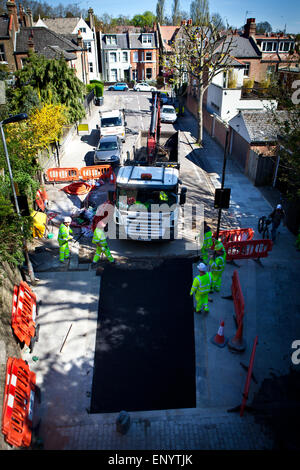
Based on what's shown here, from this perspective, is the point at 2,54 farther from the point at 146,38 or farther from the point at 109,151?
the point at 146,38

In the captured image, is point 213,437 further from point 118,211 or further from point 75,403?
point 118,211

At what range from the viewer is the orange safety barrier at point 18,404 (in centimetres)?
583

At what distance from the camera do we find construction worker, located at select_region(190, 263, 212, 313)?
856 cm

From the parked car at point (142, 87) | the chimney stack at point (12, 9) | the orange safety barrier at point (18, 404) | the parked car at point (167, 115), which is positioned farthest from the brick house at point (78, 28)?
the orange safety barrier at point (18, 404)

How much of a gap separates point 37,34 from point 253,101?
25.1m

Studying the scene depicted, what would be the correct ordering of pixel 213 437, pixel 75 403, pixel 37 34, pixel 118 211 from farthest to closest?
pixel 37 34
pixel 118 211
pixel 75 403
pixel 213 437

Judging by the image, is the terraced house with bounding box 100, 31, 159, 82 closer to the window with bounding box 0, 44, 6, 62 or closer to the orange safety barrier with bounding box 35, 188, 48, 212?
the window with bounding box 0, 44, 6, 62

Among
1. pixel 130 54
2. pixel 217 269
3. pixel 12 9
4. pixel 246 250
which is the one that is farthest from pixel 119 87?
pixel 217 269

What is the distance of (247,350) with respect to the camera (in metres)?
8.25

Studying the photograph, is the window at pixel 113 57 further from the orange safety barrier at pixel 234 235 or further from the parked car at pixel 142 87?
the orange safety barrier at pixel 234 235

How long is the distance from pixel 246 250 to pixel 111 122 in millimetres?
17062

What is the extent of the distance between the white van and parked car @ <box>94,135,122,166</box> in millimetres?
2184

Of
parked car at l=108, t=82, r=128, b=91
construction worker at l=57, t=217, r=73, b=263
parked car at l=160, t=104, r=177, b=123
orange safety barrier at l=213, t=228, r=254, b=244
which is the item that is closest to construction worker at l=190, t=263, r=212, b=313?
orange safety barrier at l=213, t=228, r=254, b=244
